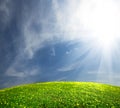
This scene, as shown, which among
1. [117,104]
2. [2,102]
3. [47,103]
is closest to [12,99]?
[2,102]

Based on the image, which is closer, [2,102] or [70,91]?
[2,102]

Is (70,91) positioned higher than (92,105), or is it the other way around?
(70,91)

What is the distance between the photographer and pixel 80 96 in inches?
1805

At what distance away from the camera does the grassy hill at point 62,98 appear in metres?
40.4

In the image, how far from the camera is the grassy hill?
4042cm

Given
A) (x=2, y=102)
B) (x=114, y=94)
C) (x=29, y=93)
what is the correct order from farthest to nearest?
(x=114, y=94) → (x=29, y=93) → (x=2, y=102)

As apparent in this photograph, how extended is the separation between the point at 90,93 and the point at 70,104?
27.8 ft

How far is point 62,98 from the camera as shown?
1726 inches

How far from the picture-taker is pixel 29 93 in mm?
46812

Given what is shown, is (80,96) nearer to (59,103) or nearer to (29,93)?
(59,103)

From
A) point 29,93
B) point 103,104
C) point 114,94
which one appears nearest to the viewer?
point 103,104

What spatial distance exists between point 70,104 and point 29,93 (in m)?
9.07

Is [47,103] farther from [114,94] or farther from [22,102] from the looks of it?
[114,94]

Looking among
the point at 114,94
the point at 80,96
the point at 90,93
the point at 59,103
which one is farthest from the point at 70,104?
the point at 114,94
